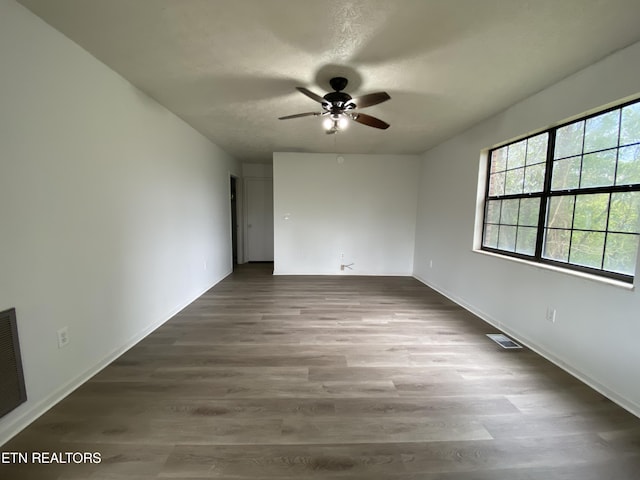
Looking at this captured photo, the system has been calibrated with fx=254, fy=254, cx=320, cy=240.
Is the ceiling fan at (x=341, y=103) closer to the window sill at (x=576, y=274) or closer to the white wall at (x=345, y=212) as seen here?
the window sill at (x=576, y=274)

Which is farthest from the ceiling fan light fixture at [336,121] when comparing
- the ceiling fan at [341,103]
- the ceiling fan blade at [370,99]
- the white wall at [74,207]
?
the white wall at [74,207]

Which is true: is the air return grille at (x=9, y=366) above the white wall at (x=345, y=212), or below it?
below

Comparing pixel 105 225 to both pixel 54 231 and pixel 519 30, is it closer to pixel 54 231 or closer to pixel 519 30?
pixel 54 231

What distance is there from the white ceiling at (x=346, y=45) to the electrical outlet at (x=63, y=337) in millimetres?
1948

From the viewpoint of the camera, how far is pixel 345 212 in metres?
5.14

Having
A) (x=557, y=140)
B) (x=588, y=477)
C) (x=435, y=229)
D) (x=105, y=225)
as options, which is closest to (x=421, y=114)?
(x=557, y=140)

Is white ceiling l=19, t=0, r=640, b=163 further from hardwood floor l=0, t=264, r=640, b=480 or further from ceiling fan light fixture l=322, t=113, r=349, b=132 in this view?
hardwood floor l=0, t=264, r=640, b=480

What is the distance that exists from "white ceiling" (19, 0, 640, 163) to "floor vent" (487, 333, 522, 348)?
2.42 m

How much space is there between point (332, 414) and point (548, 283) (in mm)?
2217

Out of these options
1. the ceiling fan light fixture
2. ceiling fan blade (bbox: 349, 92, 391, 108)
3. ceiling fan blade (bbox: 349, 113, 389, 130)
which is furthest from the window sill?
the ceiling fan light fixture

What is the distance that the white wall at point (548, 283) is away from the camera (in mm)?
1739

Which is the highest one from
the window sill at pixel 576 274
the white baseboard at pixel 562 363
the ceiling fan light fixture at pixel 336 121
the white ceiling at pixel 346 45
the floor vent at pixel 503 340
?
the white ceiling at pixel 346 45

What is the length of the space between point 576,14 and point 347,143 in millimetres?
2985

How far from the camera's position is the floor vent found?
2465 millimetres
